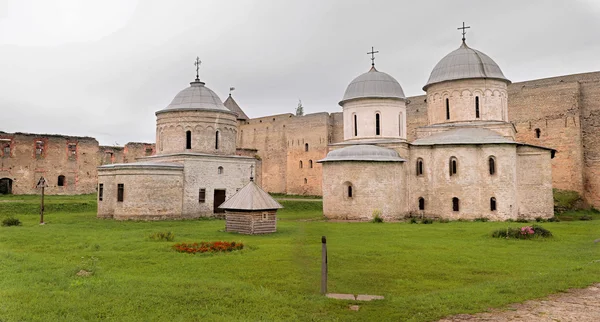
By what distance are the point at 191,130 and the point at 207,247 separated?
39.5 ft

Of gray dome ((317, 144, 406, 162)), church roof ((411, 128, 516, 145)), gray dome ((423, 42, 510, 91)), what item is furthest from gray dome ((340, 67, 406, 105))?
gray dome ((317, 144, 406, 162))

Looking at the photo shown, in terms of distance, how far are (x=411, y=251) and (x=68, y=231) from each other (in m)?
10.7

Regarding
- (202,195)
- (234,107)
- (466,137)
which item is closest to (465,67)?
(466,137)

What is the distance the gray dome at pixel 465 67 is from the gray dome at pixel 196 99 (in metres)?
11.4

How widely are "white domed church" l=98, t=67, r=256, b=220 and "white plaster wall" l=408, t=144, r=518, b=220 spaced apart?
8532mm

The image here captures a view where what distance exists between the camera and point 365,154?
21.2 meters

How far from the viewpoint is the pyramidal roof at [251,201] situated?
14.8 metres

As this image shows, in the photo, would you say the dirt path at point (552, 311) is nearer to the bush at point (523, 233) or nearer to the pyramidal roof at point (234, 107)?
the bush at point (523, 233)

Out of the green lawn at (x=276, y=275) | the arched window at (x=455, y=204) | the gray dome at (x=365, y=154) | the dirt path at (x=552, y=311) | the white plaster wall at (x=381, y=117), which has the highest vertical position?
the white plaster wall at (x=381, y=117)

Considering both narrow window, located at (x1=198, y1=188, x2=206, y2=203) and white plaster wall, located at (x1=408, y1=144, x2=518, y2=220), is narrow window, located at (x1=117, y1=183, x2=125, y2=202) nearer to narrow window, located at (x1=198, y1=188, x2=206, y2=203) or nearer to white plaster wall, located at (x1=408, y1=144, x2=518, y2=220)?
narrow window, located at (x1=198, y1=188, x2=206, y2=203)

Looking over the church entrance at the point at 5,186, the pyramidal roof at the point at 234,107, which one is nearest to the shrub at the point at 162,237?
the church entrance at the point at 5,186

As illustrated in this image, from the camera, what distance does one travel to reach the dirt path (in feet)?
18.9

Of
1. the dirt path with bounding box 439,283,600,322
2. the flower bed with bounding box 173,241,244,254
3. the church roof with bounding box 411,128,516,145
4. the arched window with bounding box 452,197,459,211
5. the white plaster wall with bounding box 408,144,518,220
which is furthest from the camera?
the arched window with bounding box 452,197,459,211

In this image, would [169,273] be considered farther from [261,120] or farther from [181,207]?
[261,120]
